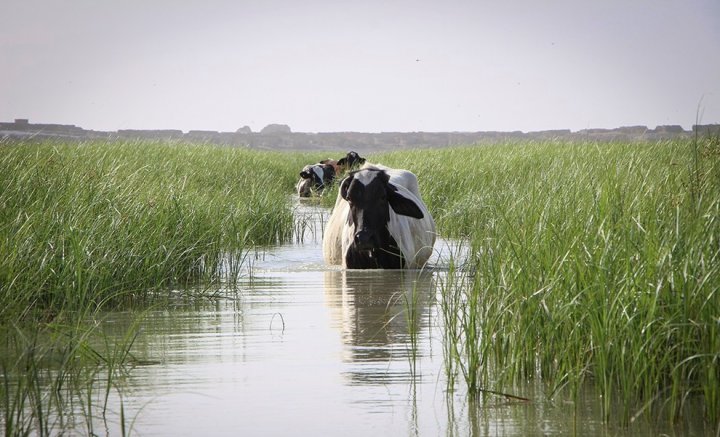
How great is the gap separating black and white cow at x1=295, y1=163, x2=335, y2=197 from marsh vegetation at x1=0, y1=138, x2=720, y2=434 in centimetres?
1481

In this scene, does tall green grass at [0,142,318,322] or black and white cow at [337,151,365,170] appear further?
black and white cow at [337,151,365,170]

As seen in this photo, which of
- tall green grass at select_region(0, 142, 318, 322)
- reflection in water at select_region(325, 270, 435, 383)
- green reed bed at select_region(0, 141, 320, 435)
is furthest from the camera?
tall green grass at select_region(0, 142, 318, 322)

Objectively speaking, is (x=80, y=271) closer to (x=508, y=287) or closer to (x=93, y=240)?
(x=93, y=240)

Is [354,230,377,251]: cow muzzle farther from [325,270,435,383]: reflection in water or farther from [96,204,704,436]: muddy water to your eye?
[96,204,704,436]: muddy water

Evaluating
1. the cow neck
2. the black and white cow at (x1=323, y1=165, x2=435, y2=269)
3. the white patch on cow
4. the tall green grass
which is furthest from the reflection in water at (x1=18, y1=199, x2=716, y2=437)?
the white patch on cow

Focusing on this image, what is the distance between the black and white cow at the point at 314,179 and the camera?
82.6 ft

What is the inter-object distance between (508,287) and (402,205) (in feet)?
15.0

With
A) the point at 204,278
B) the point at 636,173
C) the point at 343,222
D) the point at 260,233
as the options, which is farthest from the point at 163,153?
the point at 636,173

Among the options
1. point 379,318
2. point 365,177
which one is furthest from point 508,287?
point 365,177

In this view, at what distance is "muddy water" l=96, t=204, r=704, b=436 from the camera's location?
170 inches

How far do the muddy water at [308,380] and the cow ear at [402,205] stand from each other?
2.25m

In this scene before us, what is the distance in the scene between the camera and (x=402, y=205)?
33.9ft

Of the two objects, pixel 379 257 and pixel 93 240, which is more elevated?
pixel 93 240

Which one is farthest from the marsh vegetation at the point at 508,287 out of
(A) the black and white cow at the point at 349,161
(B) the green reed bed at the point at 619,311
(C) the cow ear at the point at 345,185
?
(A) the black and white cow at the point at 349,161
